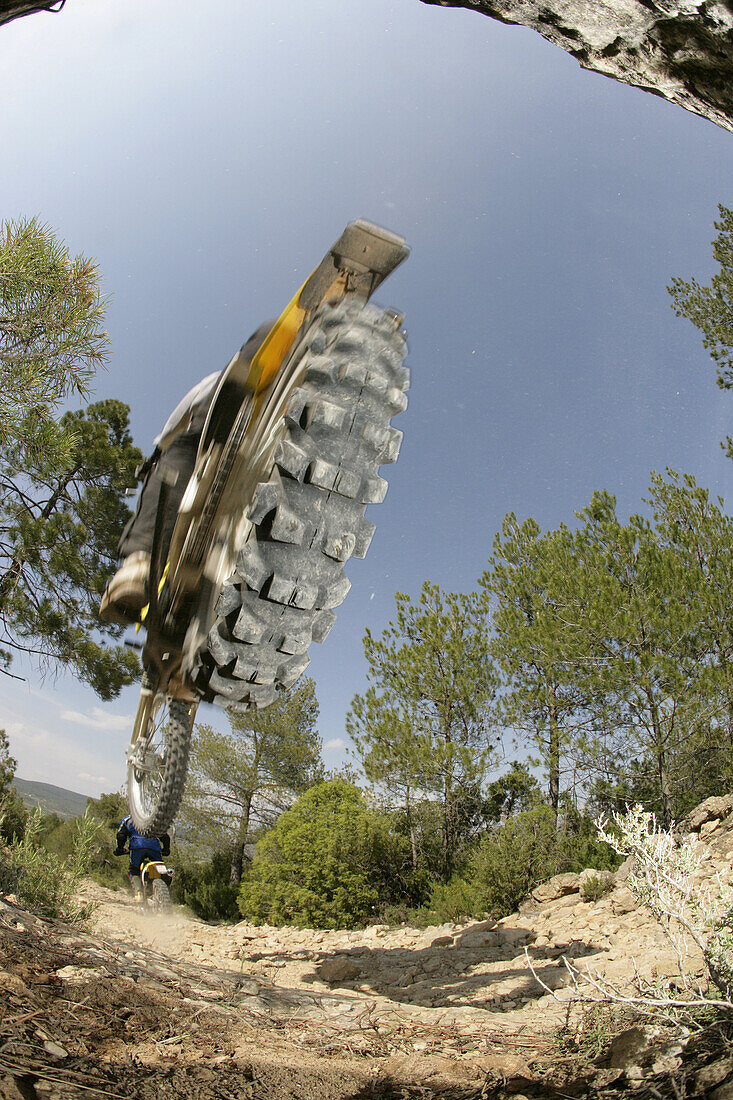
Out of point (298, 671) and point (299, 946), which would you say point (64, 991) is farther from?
point (299, 946)

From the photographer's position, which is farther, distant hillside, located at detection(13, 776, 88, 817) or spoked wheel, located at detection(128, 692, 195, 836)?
distant hillside, located at detection(13, 776, 88, 817)

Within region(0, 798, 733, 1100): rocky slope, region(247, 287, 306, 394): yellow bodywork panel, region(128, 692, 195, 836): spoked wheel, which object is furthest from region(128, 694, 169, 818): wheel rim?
region(247, 287, 306, 394): yellow bodywork panel

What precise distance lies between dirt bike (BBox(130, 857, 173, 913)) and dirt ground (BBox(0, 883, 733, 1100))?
0.06 metres

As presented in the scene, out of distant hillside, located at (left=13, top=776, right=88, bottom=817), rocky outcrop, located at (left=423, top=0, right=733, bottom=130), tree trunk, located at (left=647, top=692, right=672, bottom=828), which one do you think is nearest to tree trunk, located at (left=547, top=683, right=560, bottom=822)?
tree trunk, located at (left=647, top=692, right=672, bottom=828)

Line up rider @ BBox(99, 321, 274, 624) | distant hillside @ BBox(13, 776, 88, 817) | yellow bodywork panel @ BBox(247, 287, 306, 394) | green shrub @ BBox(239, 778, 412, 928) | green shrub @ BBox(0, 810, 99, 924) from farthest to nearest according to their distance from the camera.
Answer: green shrub @ BBox(239, 778, 412, 928) → distant hillside @ BBox(13, 776, 88, 817) → green shrub @ BBox(0, 810, 99, 924) → rider @ BBox(99, 321, 274, 624) → yellow bodywork panel @ BBox(247, 287, 306, 394)

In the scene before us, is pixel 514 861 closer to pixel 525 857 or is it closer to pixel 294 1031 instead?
pixel 525 857

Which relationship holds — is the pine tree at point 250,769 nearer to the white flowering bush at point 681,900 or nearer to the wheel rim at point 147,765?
the wheel rim at point 147,765

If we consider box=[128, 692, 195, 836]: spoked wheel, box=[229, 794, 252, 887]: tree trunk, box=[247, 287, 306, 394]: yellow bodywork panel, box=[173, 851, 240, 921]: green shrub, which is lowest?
box=[173, 851, 240, 921]: green shrub

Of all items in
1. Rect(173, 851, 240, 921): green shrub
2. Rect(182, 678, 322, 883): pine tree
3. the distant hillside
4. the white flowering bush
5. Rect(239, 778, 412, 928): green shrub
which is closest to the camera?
the white flowering bush

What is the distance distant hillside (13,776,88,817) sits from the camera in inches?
171

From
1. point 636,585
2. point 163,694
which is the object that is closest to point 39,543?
point 163,694

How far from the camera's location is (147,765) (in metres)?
2.49

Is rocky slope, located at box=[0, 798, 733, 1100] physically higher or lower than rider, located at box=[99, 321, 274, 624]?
lower

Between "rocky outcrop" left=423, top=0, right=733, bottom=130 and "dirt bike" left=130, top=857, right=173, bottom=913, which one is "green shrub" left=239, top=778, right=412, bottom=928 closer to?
"dirt bike" left=130, top=857, right=173, bottom=913
